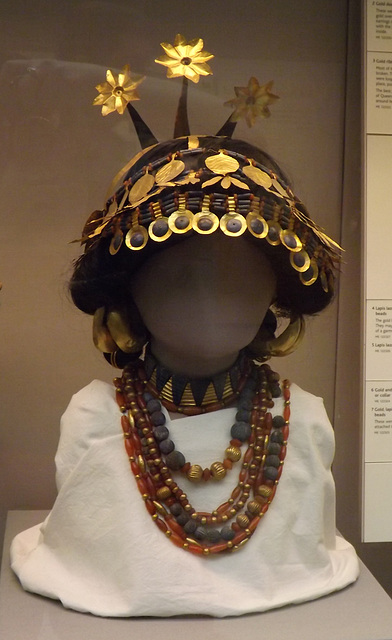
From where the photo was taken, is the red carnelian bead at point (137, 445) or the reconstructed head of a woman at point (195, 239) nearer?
the reconstructed head of a woman at point (195, 239)

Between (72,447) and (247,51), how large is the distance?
2.44ft

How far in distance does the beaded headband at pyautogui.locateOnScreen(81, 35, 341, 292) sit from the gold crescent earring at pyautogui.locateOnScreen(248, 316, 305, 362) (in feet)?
0.40

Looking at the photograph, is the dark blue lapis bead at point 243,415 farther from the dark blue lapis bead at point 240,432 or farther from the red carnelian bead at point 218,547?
the red carnelian bead at point 218,547

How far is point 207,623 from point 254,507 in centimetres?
17

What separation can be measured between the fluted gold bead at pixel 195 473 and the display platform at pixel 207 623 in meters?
0.19

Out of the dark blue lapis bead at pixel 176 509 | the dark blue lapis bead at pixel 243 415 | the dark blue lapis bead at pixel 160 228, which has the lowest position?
the dark blue lapis bead at pixel 176 509

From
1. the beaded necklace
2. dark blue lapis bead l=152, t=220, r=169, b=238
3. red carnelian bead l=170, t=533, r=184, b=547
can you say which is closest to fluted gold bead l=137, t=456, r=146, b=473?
the beaded necklace

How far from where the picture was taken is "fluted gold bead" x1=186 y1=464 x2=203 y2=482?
114cm

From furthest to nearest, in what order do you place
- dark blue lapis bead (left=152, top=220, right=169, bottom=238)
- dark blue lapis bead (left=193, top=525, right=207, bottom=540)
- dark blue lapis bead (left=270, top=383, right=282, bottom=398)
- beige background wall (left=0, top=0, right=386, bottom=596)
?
beige background wall (left=0, top=0, right=386, bottom=596) < dark blue lapis bead (left=270, top=383, right=282, bottom=398) < dark blue lapis bead (left=193, top=525, right=207, bottom=540) < dark blue lapis bead (left=152, top=220, right=169, bottom=238)

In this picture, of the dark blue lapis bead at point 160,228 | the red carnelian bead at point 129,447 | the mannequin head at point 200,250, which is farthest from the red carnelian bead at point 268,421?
the dark blue lapis bead at point 160,228

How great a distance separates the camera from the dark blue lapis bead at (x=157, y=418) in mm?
1158

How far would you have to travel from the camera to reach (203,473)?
115cm

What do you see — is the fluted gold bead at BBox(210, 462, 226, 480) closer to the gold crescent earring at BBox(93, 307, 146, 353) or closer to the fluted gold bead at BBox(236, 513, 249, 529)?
the fluted gold bead at BBox(236, 513, 249, 529)

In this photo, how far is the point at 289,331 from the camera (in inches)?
49.3
